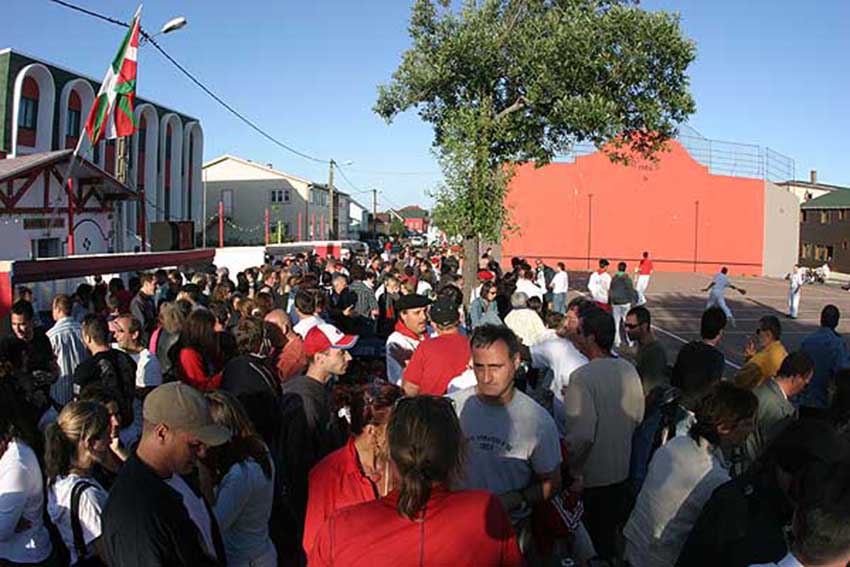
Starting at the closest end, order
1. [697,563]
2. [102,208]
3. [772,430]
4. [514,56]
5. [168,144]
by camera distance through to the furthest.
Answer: [697,563]
[772,430]
[514,56]
[102,208]
[168,144]

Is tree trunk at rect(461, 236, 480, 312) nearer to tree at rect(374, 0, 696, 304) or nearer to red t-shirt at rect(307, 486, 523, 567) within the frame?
tree at rect(374, 0, 696, 304)

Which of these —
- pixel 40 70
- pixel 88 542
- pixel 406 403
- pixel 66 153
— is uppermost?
pixel 40 70

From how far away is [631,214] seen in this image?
138 feet

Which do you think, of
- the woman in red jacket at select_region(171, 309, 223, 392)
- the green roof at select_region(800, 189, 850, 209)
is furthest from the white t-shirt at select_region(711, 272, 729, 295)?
A: the green roof at select_region(800, 189, 850, 209)

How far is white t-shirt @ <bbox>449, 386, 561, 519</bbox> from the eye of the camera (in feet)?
11.7

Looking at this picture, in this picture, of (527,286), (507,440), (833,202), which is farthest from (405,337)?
(833,202)

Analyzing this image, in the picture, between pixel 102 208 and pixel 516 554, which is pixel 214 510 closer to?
pixel 516 554

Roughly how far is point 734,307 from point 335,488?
2507cm

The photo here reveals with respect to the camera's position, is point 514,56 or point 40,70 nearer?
point 514,56

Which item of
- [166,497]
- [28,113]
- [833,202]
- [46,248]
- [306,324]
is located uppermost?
[28,113]

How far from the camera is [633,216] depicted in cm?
4200

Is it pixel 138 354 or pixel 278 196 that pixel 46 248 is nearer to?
pixel 138 354

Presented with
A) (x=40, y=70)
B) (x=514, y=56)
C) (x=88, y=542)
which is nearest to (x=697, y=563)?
(x=88, y=542)

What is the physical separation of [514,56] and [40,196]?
11522 millimetres
